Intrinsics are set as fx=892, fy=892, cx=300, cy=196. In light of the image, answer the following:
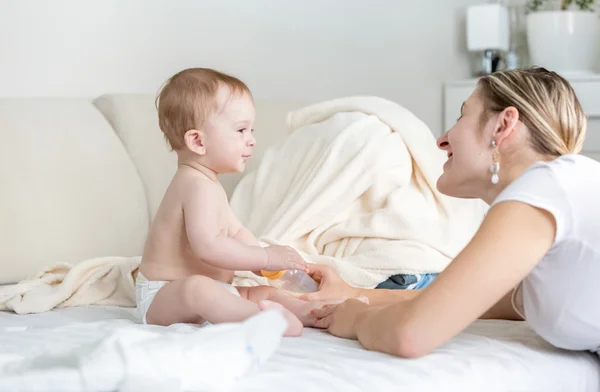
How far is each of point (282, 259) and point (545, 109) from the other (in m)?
0.58

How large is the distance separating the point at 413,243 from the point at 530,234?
78 centimetres

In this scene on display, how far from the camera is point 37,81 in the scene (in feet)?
8.87

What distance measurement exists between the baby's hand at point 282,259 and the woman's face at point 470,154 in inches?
13.3

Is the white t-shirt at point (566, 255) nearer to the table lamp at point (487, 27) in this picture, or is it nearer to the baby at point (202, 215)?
the baby at point (202, 215)

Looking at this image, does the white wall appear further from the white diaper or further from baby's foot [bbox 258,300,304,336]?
baby's foot [bbox 258,300,304,336]

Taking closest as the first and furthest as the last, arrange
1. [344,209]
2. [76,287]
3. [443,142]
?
[443,142], [76,287], [344,209]

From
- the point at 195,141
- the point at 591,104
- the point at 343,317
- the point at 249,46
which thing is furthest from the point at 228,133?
the point at 591,104

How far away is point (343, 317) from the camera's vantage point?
1.54m

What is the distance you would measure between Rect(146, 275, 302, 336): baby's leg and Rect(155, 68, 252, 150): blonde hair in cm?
33

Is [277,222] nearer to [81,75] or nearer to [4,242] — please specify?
[4,242]

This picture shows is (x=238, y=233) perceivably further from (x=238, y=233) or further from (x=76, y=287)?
(x=76, y=287)

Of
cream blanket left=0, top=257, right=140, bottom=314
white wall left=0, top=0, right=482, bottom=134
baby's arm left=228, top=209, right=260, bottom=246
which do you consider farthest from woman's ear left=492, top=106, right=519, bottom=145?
white wall left=0, top=0, right=482, bottom=134

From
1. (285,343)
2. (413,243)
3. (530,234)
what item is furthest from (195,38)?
(530,234)

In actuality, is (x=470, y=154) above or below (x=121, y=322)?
above
